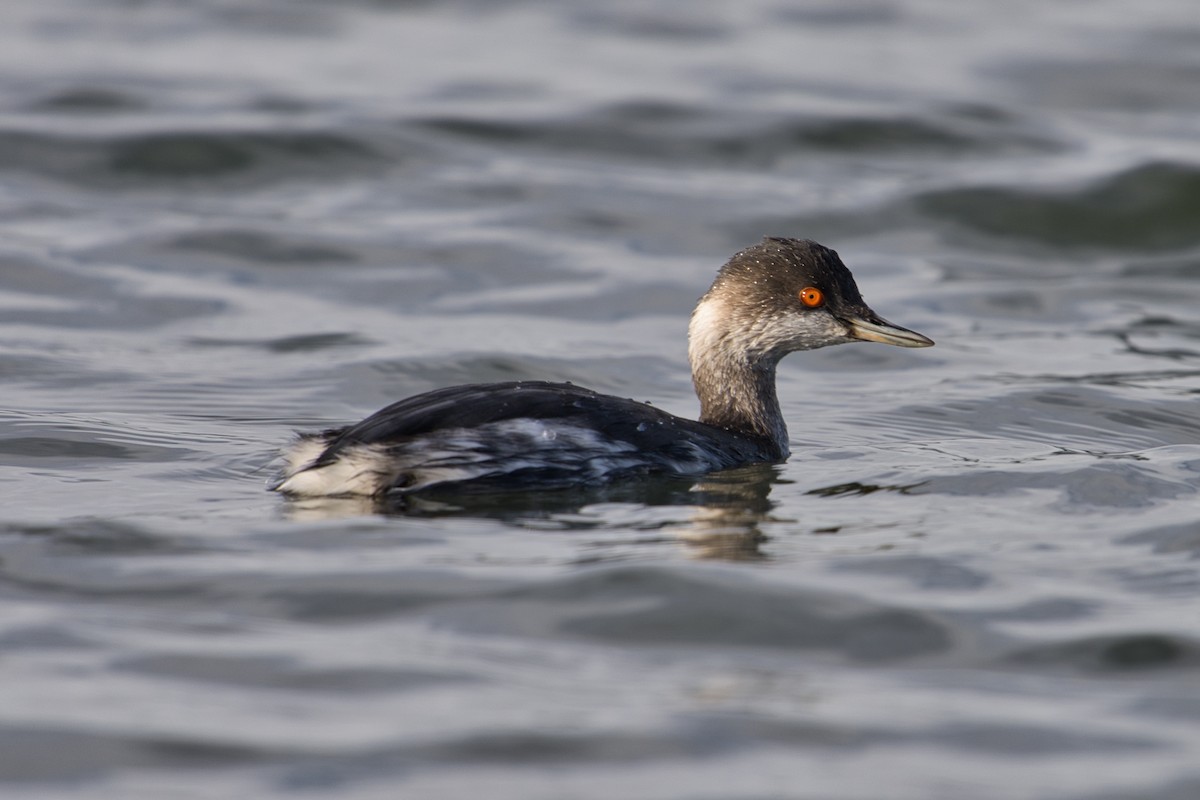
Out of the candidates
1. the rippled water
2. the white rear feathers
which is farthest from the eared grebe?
the rippled water

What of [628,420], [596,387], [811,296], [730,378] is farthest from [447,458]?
[596,387]

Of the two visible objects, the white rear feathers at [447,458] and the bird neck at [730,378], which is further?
the bird neck at [730,378]

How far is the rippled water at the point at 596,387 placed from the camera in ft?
17.1

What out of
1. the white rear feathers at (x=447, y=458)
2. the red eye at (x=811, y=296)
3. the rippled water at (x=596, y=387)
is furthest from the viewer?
the red eye at (x=811, y=296)

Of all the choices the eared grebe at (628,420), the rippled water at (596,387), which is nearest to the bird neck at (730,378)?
the eared grebe at (628,420)

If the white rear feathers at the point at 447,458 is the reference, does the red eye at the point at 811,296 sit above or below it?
above

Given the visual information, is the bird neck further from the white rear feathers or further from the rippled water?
the white rear feathers

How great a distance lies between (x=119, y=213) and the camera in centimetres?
1390

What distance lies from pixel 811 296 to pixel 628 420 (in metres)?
1.33

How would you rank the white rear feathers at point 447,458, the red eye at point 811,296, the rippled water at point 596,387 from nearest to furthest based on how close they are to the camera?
the rippled water at point 596,387 < the white rear feathers at point 447,458 < the red eye at point 811,296

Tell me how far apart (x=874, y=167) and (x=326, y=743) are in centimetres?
1159

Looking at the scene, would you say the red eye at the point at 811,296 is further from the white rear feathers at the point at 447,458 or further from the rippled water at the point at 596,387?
the white rear feathers at the point at 447,458

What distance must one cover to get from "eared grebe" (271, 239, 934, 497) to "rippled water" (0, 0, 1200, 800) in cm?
16

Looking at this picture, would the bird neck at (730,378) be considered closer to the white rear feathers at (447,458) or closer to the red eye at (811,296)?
the red eye at (811,296)
